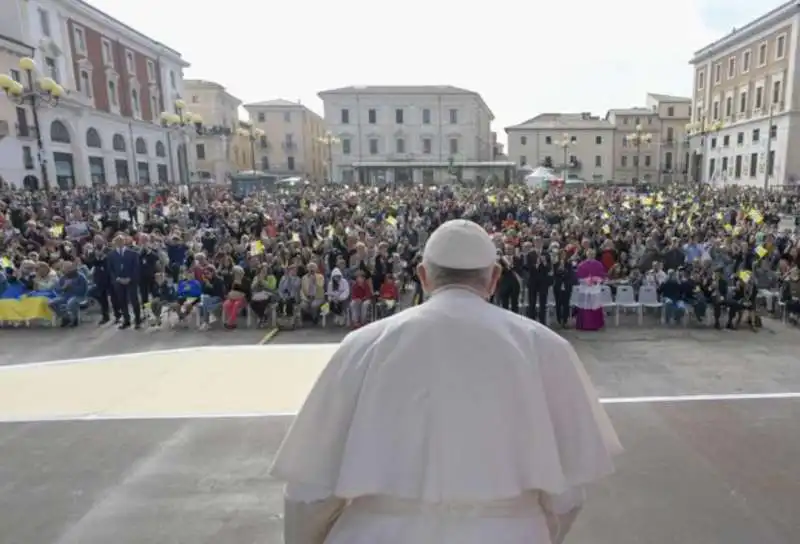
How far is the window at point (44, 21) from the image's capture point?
38684 mm

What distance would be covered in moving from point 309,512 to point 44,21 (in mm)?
48145

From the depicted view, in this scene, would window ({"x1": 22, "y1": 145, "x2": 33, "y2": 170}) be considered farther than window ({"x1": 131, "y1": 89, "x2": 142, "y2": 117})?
No

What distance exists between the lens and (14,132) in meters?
33.1

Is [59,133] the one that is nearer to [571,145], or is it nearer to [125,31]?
[125,31]

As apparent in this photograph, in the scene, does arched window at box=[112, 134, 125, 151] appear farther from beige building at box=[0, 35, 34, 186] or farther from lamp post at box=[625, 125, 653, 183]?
lamp post at box=[625, 125, 653, 183]

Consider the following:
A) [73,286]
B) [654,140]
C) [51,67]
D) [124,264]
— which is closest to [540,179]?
[124,264]

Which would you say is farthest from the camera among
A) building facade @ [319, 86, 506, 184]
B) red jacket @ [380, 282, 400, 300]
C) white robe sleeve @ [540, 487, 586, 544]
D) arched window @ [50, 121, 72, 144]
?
building facade @ [319, 86, 506, 184]

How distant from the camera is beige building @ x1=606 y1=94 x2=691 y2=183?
271 ft

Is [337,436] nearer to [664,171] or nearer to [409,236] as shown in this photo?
[409,236]

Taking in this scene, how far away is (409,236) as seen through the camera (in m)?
16.9

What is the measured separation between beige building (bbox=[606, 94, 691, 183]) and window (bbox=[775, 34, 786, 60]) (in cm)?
3358

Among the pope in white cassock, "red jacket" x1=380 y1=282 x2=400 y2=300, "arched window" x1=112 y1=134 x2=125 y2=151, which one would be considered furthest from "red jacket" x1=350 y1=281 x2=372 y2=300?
"arched window" x1=112 y1=134 x2=125 y2=151

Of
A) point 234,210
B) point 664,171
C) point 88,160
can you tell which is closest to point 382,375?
point 234,210

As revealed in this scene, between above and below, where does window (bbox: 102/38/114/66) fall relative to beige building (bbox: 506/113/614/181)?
above
